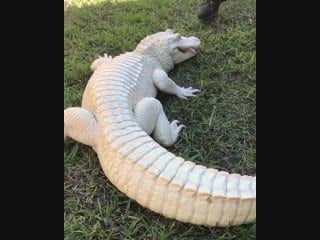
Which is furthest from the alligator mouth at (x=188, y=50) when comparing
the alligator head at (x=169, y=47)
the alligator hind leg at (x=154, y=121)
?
the alligator hind leg at (x=154, y=121)

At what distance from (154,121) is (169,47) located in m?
0.91

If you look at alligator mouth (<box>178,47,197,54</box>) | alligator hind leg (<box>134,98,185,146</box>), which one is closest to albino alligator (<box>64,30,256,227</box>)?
alligator hind leg (<box>134,98,185,146</box>)

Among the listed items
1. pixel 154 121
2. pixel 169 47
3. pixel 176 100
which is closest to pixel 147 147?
pixel 154 121

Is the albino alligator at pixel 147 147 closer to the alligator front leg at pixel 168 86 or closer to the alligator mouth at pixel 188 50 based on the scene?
the alligator front leg at pixel 168 86

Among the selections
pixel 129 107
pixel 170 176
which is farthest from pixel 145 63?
pixel 170 176

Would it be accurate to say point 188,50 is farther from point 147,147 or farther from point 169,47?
point 147,147

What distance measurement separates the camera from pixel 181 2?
4.75 meters

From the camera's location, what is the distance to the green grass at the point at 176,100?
2.61m

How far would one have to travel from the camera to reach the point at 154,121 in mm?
3105

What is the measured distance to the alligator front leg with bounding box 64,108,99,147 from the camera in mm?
2957

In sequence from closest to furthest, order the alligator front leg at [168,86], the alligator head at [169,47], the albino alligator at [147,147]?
the albino alligator at [147,147] < the alligator front leg at [168,86] < the alligator head at [169,47]

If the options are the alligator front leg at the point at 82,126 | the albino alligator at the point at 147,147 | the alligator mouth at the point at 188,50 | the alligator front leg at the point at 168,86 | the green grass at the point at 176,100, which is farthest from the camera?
the alligator mouth at the point at 188,50

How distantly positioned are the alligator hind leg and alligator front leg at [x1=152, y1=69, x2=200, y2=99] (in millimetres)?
402

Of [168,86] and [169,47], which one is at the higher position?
[169,47]
